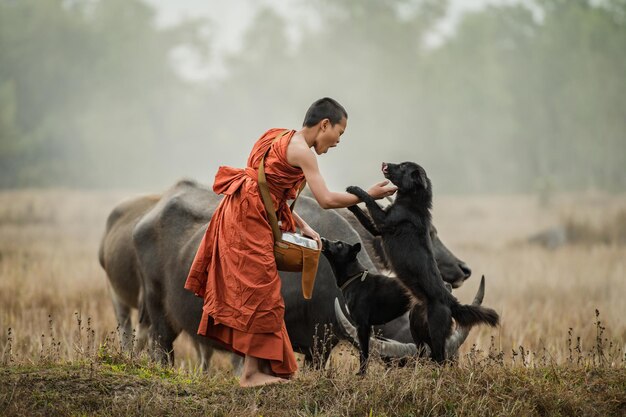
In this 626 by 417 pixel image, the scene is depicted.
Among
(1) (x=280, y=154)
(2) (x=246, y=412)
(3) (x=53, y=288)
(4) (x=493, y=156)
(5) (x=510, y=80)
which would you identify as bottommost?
(2) (x=246, y=412)

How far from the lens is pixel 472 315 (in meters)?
4.75

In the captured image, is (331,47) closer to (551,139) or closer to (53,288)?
(551,139)

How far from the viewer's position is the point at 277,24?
235 feet

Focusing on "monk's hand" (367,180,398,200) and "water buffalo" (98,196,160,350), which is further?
"water buffalo" (98,196,160,350)

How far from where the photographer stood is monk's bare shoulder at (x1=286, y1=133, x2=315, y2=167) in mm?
4523

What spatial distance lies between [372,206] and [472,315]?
906 mm

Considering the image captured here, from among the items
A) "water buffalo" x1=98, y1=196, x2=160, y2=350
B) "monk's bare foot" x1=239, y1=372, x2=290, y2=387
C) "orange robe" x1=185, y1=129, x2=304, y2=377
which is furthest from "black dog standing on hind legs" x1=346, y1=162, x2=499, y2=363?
"water buffalo" x1=98, y1=196, x2=160, y2=350

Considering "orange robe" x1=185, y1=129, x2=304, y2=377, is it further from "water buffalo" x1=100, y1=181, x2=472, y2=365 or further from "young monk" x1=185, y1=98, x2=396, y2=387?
"water buffalo" x1=100, y1=181, x2=472, y2=365

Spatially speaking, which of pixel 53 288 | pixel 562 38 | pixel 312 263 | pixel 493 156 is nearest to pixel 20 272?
pixel 53 288

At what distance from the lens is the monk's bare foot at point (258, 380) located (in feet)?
15.2

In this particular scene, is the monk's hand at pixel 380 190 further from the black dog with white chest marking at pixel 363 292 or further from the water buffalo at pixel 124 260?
the water buffalo at pixel 124 260

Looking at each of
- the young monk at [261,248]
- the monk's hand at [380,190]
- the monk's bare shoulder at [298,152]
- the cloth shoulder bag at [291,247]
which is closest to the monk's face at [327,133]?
the young monk at [261,248]

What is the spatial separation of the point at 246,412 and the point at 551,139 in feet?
166

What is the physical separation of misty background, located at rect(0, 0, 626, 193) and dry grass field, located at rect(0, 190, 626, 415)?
24411 millimetres
